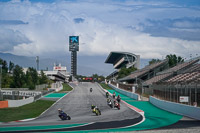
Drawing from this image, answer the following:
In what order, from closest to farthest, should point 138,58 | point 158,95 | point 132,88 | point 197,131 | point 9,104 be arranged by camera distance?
point 197,131, point 9,104, point 158,95, point 132,88, point 138,58

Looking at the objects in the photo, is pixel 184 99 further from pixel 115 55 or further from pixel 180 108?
pixel 115 55

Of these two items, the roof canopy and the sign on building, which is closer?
the sign on building

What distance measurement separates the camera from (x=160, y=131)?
17.9 meters

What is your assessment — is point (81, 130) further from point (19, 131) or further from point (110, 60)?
point (110, 60)

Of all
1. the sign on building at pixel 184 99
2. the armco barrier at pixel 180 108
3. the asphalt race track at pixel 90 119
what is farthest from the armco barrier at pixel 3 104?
the sign on building at pixel 184 99

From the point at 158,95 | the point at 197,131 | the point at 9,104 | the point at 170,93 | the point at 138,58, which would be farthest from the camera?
the point at 138,58

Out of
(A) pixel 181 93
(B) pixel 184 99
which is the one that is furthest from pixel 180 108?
(A) pixel 181 93

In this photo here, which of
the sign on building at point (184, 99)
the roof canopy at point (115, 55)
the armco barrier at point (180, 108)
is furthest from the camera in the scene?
the roof canopy at point (115, 55)

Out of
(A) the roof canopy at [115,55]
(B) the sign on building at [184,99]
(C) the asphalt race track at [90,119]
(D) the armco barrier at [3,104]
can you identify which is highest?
(A) the roof canopy at [115,55]

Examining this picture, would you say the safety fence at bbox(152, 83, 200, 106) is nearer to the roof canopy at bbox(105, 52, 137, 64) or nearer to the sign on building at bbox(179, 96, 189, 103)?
the sign on building at bbox(179, 96, 189, 103)

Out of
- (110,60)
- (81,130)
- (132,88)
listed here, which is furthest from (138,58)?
A: (81,130)

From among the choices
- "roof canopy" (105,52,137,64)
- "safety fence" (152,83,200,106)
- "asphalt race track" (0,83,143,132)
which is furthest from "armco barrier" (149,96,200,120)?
"roof canopy" (105,52,137,64)

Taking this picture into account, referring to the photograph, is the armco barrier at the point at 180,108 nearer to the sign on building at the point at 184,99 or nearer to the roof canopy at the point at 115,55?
the sign on building at the point at 184,99

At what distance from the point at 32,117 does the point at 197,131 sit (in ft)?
53.0
